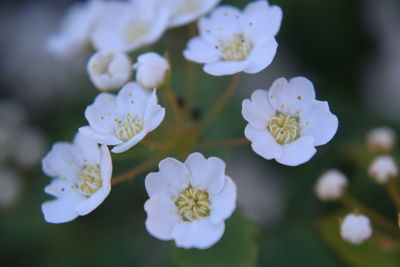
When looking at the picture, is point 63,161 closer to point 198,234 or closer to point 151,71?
point 151,71

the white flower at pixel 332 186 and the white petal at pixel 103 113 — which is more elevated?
the white petal at pixel 103 113

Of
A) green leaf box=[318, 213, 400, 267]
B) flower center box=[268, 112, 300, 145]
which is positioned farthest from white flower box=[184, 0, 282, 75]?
green leaf box=[318, 213, 400, 267]

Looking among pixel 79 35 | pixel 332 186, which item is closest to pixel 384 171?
pixel 332 186

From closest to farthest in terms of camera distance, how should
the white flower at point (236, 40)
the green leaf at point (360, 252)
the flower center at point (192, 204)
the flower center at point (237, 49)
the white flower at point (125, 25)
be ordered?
1. the flower center at point (192, 204)
2. the white flower at point (236, 40)
3. the flower center at point (237, 49)
4. the green leaf at point (360, 252)
5. the white flower at point (125, 25)

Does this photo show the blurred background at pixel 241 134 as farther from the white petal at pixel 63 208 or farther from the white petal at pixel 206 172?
the white petal at pixel 63 208

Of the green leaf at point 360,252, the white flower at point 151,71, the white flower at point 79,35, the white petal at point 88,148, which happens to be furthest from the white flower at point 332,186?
the white flower at point 79,35
